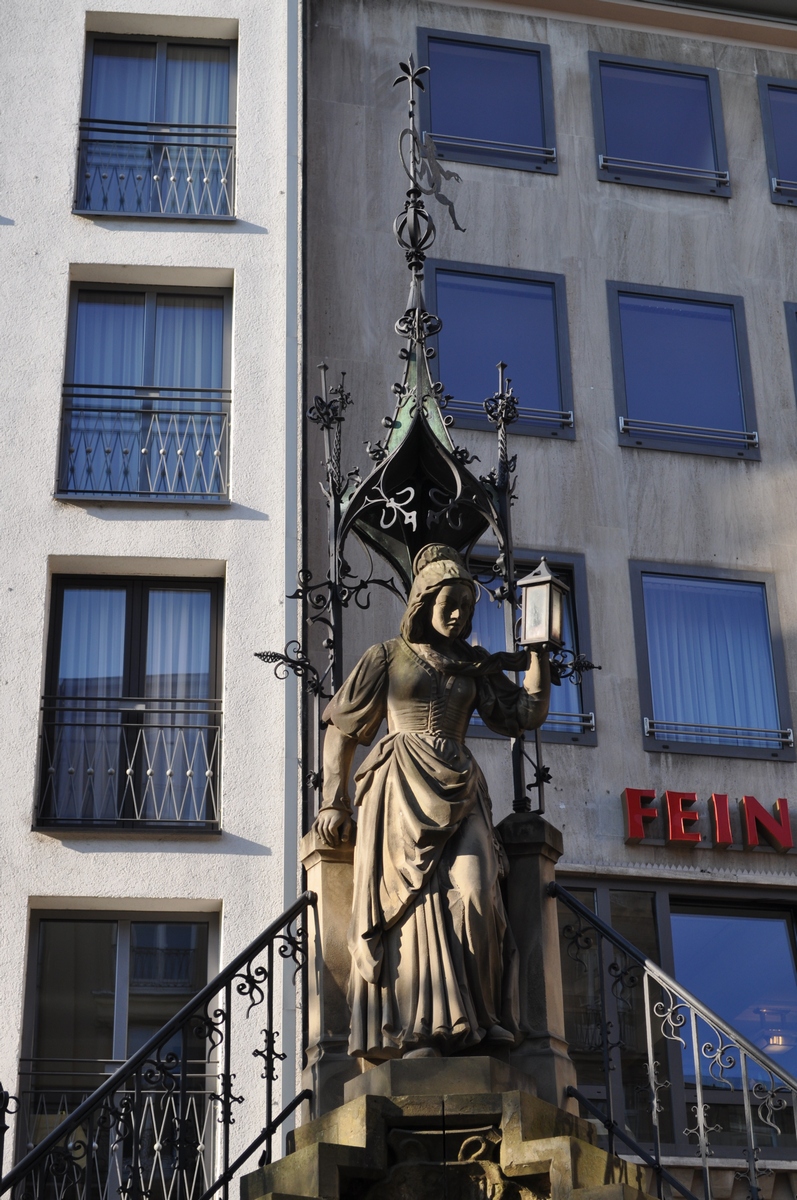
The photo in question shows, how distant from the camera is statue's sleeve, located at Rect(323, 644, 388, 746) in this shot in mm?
8898

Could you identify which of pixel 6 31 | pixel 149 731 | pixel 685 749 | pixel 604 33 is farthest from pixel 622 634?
pixel 6 31

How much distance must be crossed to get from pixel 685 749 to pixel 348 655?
303 cm

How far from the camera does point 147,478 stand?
16078 millimetres

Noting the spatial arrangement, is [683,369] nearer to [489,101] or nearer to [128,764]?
[489,101]

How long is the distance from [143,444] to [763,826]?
640cm

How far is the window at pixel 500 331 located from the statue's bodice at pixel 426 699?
807 centimetres

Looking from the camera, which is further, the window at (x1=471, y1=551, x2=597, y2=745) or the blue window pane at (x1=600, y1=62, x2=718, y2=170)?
the blue window pane at (x1=600, y1=62, x2=718, y2=170)

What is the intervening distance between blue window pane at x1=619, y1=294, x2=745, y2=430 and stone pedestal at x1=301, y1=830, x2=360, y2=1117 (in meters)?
8.85

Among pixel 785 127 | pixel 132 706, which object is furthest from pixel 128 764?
pixel 785 127

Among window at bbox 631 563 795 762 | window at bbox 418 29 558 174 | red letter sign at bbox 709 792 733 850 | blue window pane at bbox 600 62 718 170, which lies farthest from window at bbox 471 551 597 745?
blue window pane at bbox 600 62 718 170

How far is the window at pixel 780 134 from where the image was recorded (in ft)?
59.3

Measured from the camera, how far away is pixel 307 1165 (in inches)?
293

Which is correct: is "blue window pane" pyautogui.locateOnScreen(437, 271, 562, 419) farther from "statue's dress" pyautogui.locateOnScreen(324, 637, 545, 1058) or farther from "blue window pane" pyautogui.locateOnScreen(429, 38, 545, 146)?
"statue's dress" pyautogui.locateOnScreen(324, 637, 545, 1058)

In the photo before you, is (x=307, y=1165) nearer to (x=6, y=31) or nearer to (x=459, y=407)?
(x=459, y=407)
